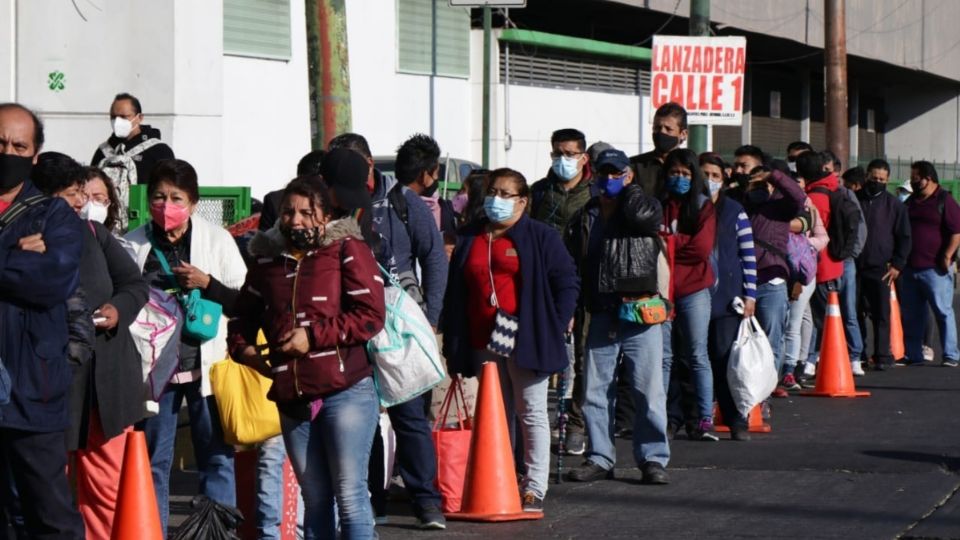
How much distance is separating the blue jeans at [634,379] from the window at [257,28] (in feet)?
41.2

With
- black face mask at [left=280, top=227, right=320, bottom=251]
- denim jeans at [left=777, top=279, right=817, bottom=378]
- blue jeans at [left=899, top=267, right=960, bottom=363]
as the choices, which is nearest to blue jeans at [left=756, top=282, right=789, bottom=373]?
denim jeans at [left=777, top=279, right=817, bottom=378]

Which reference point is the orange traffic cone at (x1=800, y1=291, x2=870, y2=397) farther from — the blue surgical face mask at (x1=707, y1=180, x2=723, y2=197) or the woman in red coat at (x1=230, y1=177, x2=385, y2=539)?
the woman in red coat at (x1=230, y1=177, x2=385, y2=539)

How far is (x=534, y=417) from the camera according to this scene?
9.00m

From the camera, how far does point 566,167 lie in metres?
10.9

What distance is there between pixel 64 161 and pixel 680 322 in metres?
4.81

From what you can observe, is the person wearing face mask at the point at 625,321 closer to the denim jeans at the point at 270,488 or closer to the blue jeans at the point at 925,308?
the denim jeans at the point at 270,488

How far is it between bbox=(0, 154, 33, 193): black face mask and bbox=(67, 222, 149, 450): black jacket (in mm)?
528

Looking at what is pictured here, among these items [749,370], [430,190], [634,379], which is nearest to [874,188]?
[749,370]

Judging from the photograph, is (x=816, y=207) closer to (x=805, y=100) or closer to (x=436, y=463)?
(x=436, y=463)

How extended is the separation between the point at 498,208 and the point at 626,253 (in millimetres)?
1214

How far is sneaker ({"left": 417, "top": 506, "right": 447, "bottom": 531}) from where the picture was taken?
8.57 metres

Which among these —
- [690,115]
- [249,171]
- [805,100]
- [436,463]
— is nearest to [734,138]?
[805,100]

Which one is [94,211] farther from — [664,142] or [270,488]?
[664,142]

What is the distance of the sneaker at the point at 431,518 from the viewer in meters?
8.57
